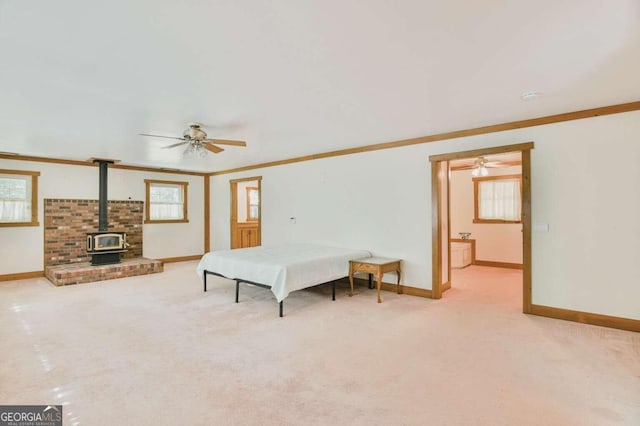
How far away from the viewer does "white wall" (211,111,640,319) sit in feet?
11.4

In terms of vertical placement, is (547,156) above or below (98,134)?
below

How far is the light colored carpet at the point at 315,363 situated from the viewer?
6.95 ft

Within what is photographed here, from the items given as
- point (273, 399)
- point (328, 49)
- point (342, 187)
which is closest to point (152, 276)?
point (342, 187)

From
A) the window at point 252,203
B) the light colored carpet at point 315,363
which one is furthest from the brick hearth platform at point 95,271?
the window at point 252,203

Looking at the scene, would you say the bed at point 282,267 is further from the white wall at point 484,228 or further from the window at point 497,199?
the window at point 497,199

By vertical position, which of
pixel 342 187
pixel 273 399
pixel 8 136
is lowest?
pixel 273 399

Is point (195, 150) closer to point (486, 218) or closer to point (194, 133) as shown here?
point (194, 133)

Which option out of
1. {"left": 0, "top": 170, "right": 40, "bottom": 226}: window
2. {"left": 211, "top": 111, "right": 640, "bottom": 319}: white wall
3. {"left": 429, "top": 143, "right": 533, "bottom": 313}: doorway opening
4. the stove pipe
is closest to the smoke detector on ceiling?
{"left": 211, "top": 111, "right": 640, "bottom": 319}: white wall

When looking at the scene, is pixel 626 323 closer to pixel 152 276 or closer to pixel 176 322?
pixel 176 322

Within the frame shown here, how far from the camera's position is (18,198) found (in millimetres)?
6199

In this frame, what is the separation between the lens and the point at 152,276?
6.47 metres

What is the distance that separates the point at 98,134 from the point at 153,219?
3.75m

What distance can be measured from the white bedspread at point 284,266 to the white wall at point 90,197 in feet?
11.1

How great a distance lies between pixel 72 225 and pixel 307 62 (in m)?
6.74
